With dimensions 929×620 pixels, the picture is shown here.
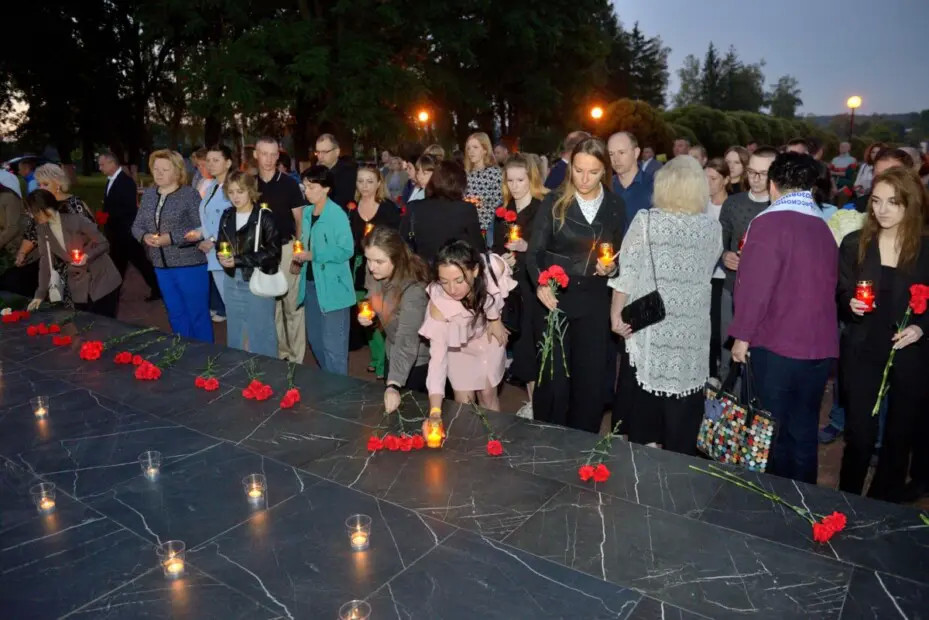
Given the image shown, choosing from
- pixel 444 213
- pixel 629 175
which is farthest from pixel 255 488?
pixel 629 175

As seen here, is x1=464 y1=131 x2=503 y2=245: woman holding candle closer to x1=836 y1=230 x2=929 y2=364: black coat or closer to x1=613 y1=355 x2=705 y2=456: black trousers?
x1=613 y1=355 x2=705 y2=456: black trousers

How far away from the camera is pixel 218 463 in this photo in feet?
11.3

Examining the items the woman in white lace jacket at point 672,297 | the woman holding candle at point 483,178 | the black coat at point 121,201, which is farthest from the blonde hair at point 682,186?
the black coat at point 121,201

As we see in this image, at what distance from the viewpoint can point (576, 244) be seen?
4.64 metres

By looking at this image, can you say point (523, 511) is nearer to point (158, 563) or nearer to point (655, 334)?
point (158, 563)

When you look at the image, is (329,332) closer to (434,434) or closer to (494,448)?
(434,434)

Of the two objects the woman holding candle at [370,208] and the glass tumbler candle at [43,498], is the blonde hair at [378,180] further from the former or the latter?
the glass tumbler candle at [43,498]

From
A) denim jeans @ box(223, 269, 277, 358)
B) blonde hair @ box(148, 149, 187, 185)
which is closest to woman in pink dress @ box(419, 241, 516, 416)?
denim jeans @ box(223, 269, 277, 358)

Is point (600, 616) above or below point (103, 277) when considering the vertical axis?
below

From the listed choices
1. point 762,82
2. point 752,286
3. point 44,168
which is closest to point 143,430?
point 752,286

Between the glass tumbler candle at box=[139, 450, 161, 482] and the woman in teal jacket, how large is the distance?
2219 mm

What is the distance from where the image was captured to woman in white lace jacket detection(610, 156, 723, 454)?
4062 mm

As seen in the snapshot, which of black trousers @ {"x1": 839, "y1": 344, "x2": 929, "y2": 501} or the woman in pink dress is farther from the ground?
the woman in pink dress

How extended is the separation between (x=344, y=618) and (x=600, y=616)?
0.84m
